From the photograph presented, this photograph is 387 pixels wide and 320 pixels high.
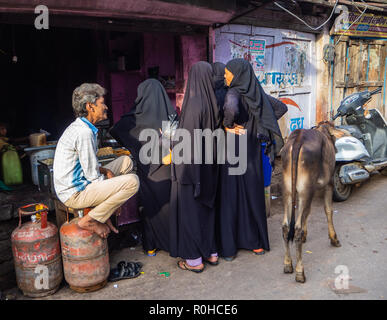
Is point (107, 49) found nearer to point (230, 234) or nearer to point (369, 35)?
point (230, 234)

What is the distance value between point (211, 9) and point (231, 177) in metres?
2.49

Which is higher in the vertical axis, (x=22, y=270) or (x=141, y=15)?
(x=141, y=15)

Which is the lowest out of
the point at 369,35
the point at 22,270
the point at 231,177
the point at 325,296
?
the point at 325,296

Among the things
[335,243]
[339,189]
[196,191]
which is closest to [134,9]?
[196,191]

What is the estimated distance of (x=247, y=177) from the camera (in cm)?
427

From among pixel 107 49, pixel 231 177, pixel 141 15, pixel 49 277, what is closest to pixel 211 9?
pixel 141 15

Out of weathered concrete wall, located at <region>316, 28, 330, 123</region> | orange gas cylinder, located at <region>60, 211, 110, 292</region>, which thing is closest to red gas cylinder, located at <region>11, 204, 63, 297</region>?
orange gas cylinder, located at <region>60, 211, 110, 292</region>

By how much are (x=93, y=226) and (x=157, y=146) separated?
118 centimetres

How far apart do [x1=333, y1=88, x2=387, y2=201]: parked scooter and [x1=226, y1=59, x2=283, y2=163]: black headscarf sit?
2.35 meters

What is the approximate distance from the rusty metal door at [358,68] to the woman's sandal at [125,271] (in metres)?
6.72

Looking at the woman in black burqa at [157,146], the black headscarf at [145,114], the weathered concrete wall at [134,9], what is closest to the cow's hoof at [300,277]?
the woman in black burqa at [157,146]

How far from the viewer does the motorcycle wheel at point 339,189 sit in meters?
6.09

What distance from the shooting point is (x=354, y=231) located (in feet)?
16.6

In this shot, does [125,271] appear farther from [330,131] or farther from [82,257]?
[330,131]
